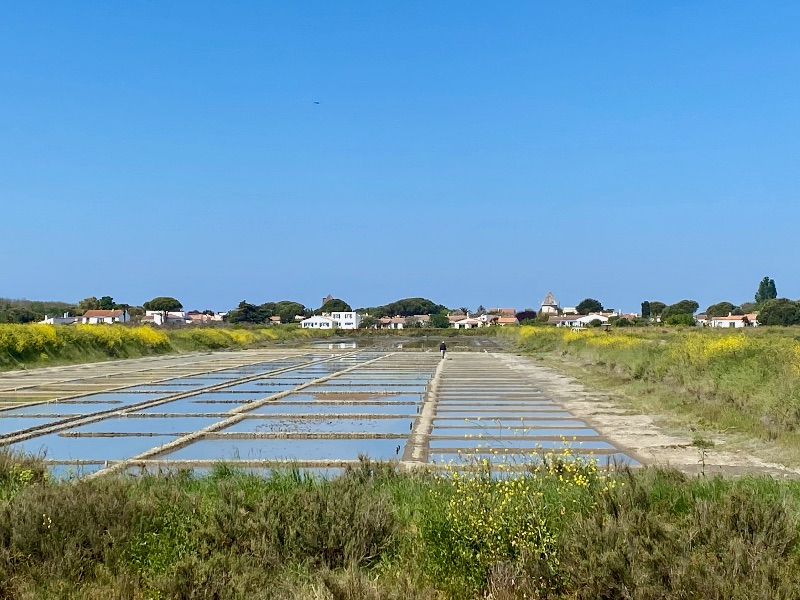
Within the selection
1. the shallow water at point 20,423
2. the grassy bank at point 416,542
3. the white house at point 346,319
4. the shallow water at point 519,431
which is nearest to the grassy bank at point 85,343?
the shallow water at point 20,423

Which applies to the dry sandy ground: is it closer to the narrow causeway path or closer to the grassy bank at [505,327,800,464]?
the narrow causeway path

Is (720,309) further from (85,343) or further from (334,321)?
(85,343)

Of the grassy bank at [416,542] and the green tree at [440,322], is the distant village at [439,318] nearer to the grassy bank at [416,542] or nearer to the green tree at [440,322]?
the green tree at [440,322]

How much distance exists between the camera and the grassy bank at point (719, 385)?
11.1 metres

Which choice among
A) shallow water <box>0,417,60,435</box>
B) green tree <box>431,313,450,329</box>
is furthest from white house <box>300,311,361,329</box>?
shallow water <box>0,417,60,435</box>

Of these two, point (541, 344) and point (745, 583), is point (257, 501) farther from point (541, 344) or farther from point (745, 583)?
point (541, 344)

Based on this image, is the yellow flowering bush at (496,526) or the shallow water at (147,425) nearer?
the yellow flowering bush at (496,526)

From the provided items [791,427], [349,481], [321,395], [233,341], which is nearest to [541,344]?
[233,341]

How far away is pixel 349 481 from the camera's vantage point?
568cm

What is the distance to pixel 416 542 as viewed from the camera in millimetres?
4887

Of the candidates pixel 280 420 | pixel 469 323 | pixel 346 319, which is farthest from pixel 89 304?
pixel 280 420

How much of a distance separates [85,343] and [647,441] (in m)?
26.7

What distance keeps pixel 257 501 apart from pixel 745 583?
9.13 ft

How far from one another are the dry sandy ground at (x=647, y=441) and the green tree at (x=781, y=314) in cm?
5120
